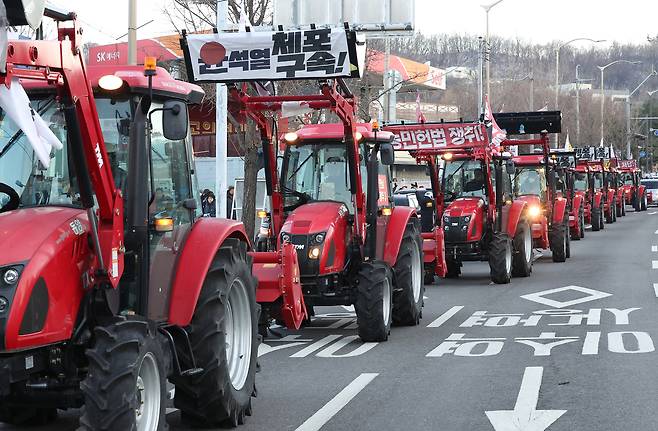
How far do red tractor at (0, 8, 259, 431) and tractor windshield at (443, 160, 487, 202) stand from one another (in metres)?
13.5

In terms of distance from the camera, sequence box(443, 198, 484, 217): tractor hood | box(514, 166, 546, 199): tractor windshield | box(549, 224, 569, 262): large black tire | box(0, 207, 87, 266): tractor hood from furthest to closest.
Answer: box(514, 166, 546, 199): tractor windshield
box(549, 224, 569, 262): large black tire
box(443, 198, 484, 217): tractor hood
box(0, 207, 87, 266): tractor hood

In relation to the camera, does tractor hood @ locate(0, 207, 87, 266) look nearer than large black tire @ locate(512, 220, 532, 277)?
Yes

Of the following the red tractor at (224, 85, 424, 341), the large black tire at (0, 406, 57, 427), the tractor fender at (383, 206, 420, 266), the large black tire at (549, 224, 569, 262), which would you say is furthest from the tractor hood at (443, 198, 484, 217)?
the large black tire at (0, 406, 57, 427)

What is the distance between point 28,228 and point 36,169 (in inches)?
24.3

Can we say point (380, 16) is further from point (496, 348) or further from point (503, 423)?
point (503, 423)

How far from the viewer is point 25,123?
5840 mm

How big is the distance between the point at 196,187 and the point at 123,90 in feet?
4.39

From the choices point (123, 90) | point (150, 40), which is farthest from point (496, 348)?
point (150, 40)

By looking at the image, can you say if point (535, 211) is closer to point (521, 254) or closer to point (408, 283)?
point (521, 254)

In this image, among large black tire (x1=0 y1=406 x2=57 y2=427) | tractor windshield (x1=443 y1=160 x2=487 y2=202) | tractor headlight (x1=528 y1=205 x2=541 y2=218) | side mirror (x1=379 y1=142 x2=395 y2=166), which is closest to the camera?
large black tire (x1=0 y1=406 x2=57 y2=427)

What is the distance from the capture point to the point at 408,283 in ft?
48.0

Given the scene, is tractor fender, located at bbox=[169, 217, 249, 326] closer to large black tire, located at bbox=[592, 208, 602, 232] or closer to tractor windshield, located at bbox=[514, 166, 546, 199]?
tractor windshield, located at bbox=[514, 166, 546, 199]

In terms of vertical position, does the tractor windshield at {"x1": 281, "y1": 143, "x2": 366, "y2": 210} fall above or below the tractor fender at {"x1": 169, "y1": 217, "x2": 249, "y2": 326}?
above

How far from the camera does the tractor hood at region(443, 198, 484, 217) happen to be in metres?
21.3
